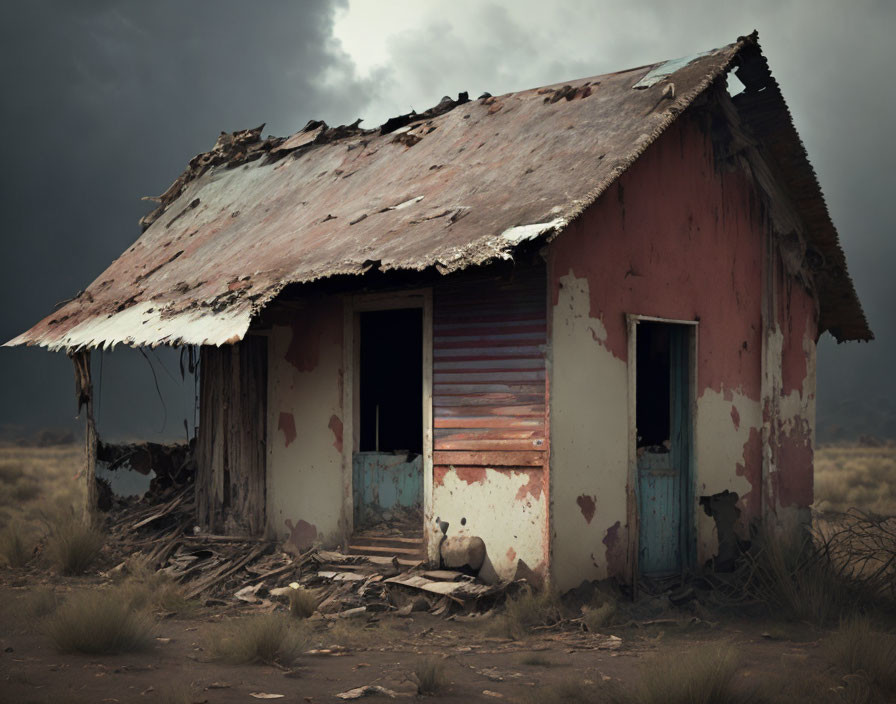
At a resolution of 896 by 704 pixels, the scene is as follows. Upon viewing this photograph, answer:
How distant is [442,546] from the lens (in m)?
8.20

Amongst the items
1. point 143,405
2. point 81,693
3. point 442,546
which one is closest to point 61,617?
point 81,693

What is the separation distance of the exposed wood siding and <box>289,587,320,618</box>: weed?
2144 millimetres

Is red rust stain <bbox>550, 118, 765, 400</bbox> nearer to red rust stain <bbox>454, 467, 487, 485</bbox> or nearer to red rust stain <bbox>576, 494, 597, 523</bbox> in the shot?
red rust stain <bbox>576, 494, 597, 523</bbox>

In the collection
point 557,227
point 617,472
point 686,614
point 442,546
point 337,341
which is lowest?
point 686,614

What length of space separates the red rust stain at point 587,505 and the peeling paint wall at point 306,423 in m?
2.39

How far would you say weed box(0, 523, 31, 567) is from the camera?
10.5m

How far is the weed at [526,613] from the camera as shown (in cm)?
728

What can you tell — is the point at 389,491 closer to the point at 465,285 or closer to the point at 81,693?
the point at 465,285

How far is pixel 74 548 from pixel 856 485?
1668 centimetres

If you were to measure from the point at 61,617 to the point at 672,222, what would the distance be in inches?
244

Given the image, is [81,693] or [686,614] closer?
[81,693]

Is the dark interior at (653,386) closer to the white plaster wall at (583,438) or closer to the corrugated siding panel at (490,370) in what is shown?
the white plaster wall at (583,438)

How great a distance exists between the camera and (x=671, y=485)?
9.28 metres

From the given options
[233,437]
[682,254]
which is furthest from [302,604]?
[682,254]
